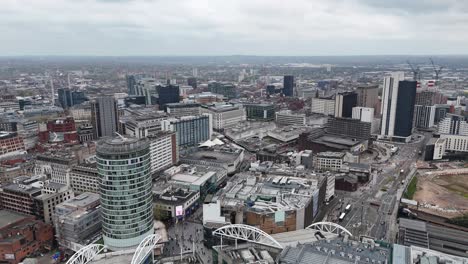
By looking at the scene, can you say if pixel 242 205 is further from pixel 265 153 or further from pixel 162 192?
pixel 265 153

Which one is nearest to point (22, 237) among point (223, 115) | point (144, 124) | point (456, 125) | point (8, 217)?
point (8, 217)

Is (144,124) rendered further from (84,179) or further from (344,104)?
(344,104)

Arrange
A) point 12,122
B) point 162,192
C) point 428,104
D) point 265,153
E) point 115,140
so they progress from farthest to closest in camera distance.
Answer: point 428,104 → point 12,122 → point 265,153 → point 162,192 → point 115,140

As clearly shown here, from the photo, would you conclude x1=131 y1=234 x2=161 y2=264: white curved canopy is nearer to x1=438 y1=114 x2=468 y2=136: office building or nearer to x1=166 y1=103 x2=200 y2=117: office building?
x1=166 y1=103 x2=200 y2=117: office building

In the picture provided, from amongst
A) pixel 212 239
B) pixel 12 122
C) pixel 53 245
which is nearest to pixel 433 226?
pixel 212 239

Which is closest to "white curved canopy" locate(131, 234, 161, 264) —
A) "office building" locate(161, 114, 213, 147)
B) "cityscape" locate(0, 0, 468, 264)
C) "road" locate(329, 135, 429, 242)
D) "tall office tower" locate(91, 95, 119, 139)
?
"cityscape" locate(0, 0, 468, 264)

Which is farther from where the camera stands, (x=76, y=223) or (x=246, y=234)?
(x=76, y=223)
